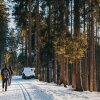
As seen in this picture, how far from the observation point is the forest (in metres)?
32.7

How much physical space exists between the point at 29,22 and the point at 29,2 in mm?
2490

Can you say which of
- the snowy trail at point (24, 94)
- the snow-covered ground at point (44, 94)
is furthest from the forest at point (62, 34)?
the snowy trail at point (24, 94)

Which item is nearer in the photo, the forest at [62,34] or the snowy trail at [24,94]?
the snowy trail at [24,94]

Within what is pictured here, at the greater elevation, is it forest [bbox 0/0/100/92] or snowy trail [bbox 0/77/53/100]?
forest [bbox 0/0/100/92]

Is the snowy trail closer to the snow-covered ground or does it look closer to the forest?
the snow-covered ground

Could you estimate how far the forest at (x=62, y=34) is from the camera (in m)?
32.7

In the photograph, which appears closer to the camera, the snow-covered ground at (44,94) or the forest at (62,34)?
the snow-covered ground at (44,94)

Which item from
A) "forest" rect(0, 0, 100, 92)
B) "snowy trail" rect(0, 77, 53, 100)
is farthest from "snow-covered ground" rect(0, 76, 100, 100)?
"forest" rect(0, 0, 100, 92)

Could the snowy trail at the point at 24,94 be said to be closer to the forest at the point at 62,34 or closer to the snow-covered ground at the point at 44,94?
the snow-covered ground at the point at 44,94

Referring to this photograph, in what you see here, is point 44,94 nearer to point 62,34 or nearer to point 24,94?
point 24,94

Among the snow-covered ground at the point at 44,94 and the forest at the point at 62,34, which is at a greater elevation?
the forest at the point at 62,34

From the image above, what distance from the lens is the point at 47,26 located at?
49.5 m

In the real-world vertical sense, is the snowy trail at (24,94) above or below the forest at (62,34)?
below

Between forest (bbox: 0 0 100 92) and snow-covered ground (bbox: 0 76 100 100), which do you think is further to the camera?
forest (bbox: 0 0 100 92)
